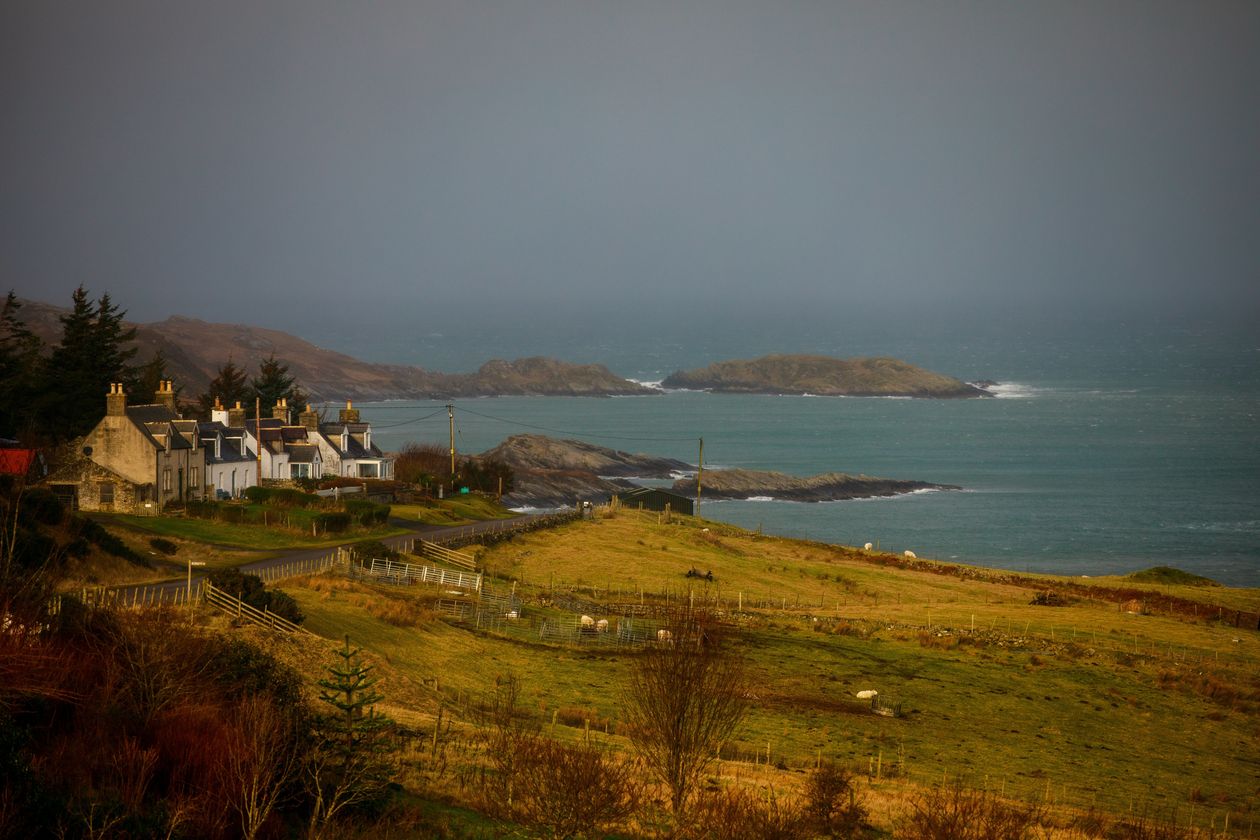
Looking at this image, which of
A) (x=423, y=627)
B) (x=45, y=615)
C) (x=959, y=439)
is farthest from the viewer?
(x=959, y=439)

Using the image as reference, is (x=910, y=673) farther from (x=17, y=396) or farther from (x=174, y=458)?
(x=17, y=396)

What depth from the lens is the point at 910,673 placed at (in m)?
44.1

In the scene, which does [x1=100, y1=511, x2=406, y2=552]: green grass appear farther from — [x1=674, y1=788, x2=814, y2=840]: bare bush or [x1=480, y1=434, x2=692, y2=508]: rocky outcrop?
[x1=480, y1=434, x2=692, y2=508]: rocky outcrop

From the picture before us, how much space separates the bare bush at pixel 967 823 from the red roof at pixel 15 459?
4601 cm

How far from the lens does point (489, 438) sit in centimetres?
17975

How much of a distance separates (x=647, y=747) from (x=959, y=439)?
583ft

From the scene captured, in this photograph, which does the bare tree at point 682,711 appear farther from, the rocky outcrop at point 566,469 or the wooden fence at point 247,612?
the rocky outcrop at point 566,469

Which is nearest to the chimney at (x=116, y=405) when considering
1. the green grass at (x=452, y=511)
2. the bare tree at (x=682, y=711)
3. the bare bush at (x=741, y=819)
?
the green grass at (x=452, y=511)

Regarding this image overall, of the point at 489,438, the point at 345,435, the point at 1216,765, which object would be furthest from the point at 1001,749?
the point at 489,438

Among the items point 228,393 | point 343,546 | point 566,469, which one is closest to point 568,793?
point 343,546

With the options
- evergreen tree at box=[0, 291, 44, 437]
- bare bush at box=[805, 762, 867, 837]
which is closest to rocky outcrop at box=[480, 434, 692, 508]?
evergreen tree at box=[0, 291, 44, 437]

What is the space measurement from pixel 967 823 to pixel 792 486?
386 feet

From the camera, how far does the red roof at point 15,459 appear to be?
58.0 metres

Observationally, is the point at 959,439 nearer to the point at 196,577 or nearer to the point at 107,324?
the point at 107,324
